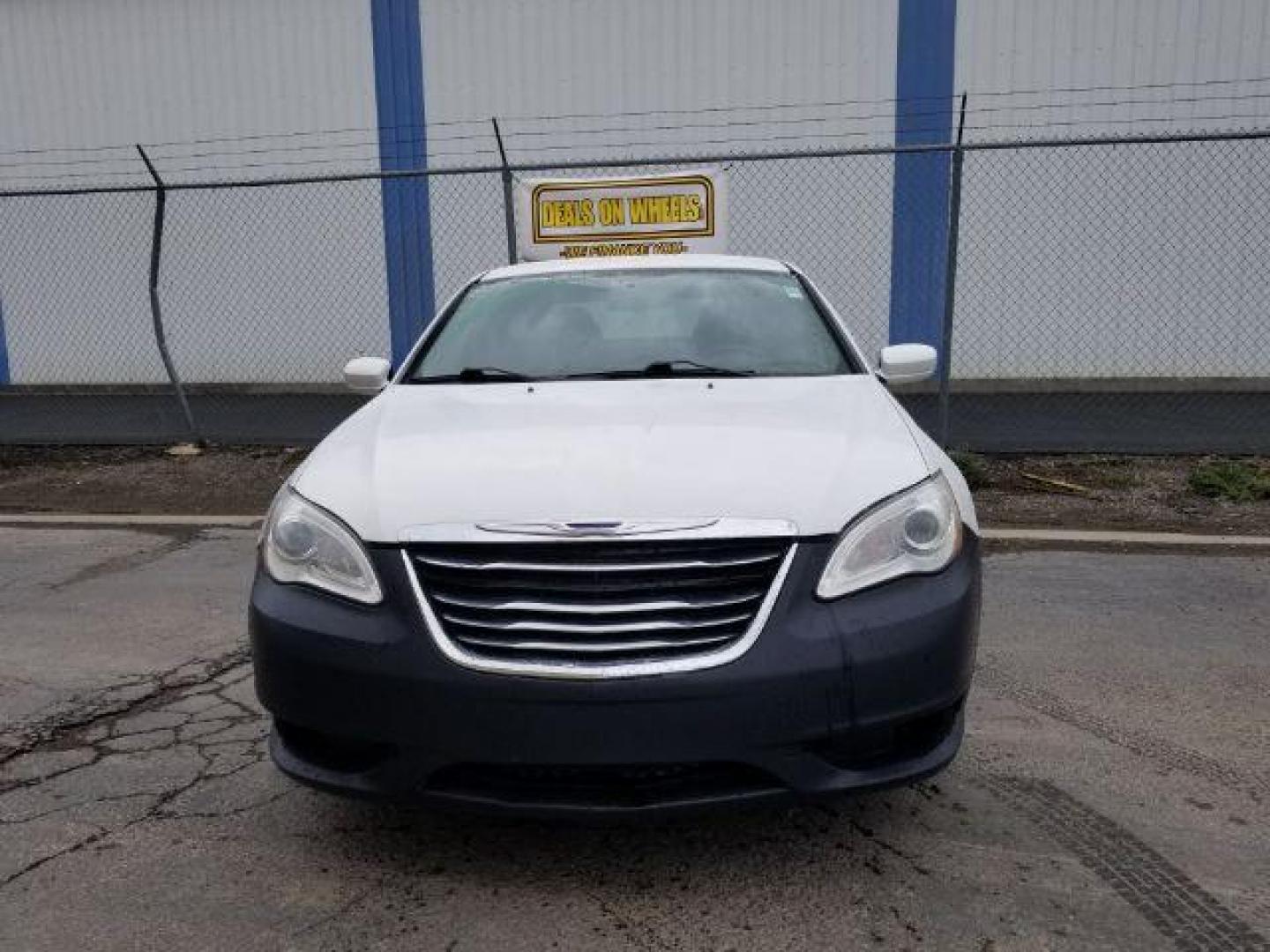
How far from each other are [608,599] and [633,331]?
178cm

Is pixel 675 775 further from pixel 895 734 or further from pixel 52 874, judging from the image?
pixel 52 874

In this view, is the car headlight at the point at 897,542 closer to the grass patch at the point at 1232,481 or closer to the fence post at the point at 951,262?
the grass patch at the point at 1232,481

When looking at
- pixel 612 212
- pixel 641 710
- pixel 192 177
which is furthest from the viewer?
pixel 192 177

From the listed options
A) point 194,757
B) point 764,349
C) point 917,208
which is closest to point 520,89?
point 917,208

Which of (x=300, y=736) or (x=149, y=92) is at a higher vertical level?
(x=149, y=92)

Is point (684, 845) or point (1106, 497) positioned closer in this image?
point (684, 845)

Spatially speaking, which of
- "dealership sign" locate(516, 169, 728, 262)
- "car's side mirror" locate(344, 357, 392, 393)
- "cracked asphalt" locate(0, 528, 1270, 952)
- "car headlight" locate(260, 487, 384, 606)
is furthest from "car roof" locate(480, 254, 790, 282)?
"dealership sign" locate(516, 169, 728, 262)

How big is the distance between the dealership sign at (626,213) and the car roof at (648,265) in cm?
327

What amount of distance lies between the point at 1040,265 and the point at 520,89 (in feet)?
20.2

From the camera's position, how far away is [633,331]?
4.02 m

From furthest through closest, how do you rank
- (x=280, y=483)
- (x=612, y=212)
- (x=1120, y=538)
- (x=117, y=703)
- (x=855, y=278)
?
(x=855, y=278), (x=280, y=483), (x=612, y=212), (x=1120, y=538), (x=117, y=703)

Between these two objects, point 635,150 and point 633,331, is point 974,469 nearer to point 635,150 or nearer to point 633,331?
point 633,331

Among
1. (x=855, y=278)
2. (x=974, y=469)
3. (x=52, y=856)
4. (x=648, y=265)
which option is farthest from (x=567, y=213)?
(x=52, y=856)

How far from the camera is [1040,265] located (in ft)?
39.0
